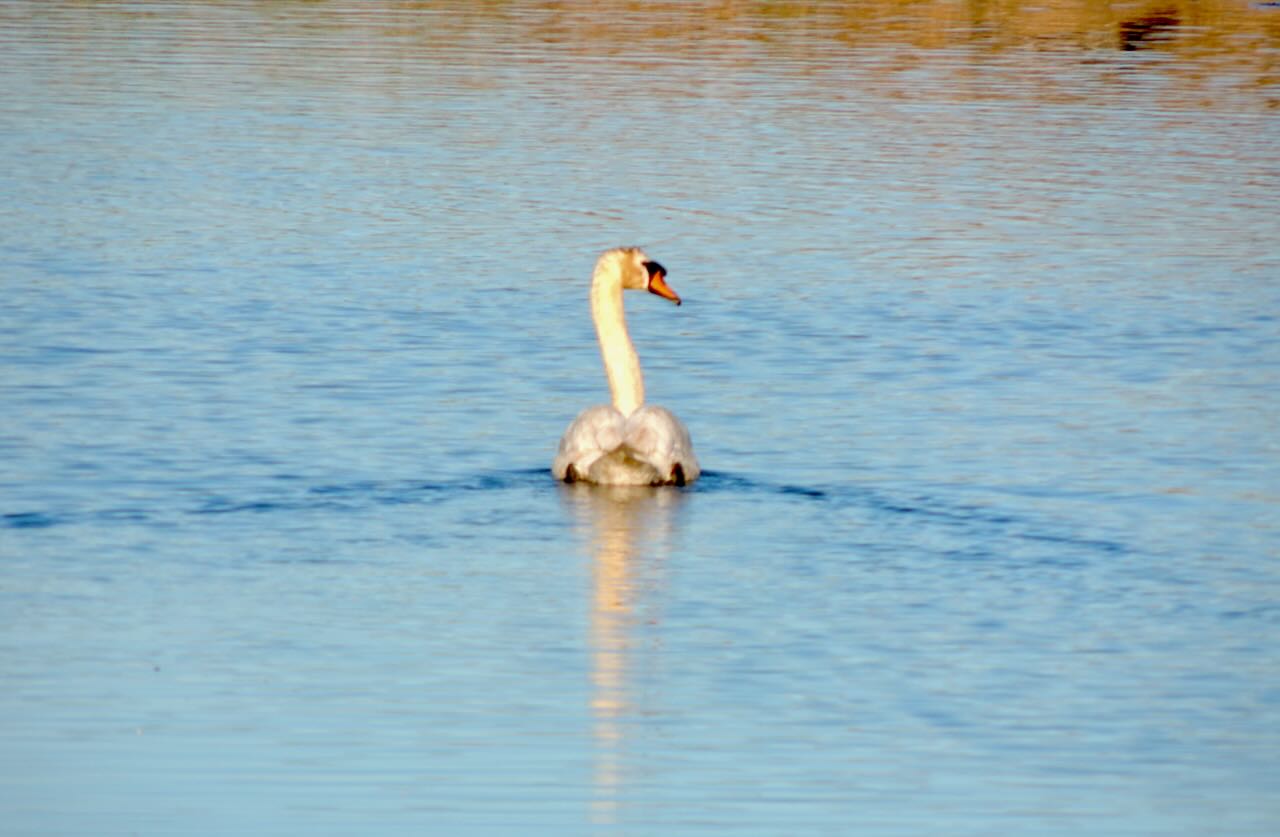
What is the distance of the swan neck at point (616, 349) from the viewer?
16766 mm

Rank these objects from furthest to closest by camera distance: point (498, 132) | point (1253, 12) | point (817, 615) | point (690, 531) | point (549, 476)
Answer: point (1253, 12), point (498, 132), point (549, 476), point (690, 531), point (817, 615)

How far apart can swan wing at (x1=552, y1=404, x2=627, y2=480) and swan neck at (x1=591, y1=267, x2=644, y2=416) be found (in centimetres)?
A: 41

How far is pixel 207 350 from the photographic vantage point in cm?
2086

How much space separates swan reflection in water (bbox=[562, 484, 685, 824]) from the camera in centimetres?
1112

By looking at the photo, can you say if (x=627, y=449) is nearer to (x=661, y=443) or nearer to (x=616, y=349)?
(x=661, y=443)

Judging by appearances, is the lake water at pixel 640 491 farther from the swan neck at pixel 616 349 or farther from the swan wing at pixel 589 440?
the swan neck at pixel 616 349

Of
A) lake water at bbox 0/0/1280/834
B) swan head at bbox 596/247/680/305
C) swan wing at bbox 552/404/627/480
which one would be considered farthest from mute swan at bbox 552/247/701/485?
swan head at bbox 596/247/680/305

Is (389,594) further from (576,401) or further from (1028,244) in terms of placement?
(1028,244)

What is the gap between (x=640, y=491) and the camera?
52.8 ft

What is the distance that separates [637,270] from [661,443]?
2.21 meters

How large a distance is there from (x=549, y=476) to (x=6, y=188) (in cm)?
1435

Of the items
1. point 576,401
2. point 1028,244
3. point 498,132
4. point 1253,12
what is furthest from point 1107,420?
point 1253,12

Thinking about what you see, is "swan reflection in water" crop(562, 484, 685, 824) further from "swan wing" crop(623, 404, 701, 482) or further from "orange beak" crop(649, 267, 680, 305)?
"orange beak" crop(649, 267, 680, 305)

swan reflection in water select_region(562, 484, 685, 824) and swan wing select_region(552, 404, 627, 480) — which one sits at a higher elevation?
swan wing select_region(552, 404, 627, 480)
